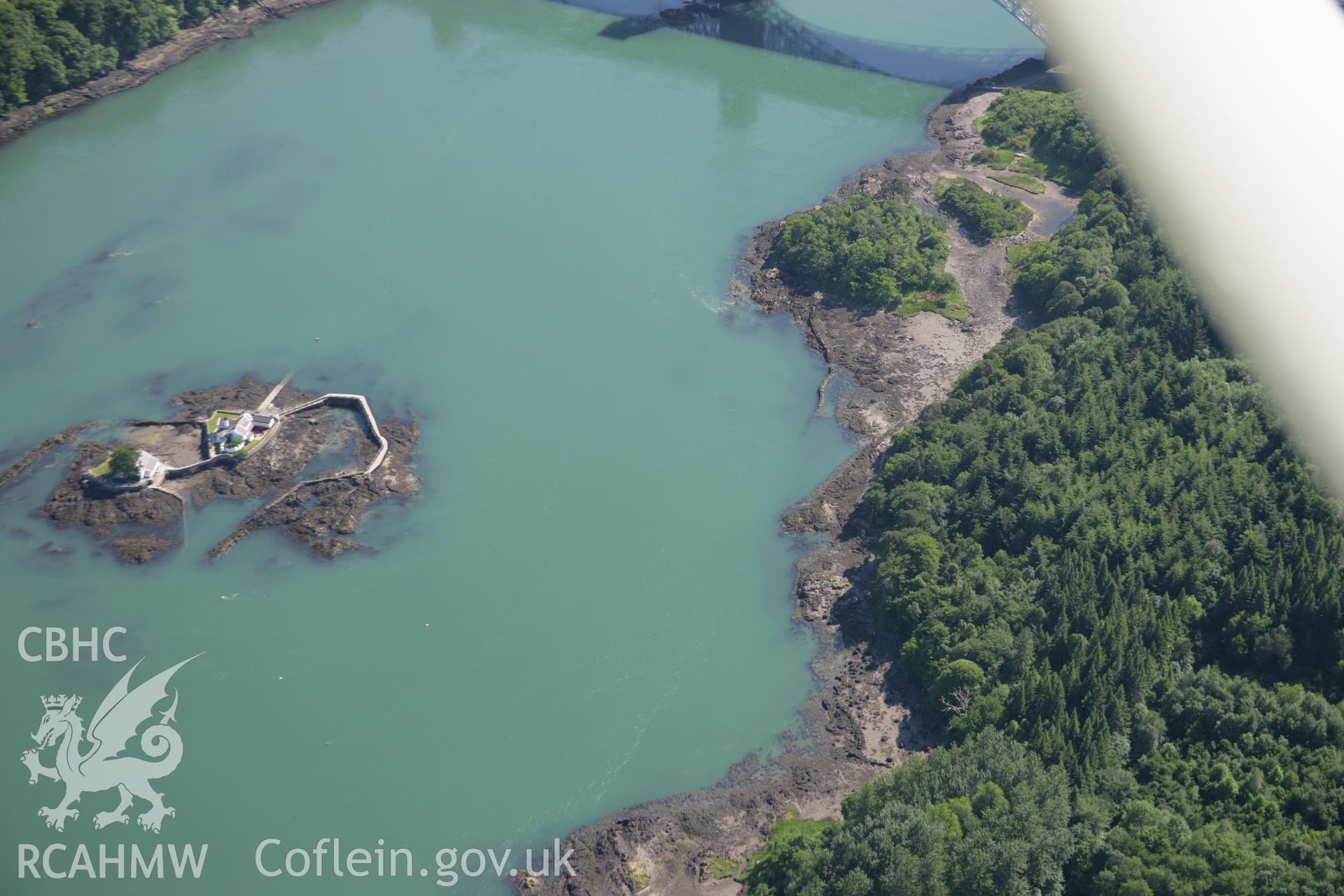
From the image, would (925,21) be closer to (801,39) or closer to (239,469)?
(801,39)

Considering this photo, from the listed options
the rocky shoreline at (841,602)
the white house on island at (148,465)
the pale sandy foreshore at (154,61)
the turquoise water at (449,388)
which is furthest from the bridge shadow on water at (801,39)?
the white house on island at (148,465)

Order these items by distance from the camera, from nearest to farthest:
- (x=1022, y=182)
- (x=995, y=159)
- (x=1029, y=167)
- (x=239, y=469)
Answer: (x=239, y=469) → (x=1022, y=182) → (x=1029, y=167) → (x=995, y=159)

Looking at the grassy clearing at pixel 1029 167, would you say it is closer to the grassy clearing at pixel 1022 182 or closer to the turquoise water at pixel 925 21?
the grassy clearing at pixel 1022 182

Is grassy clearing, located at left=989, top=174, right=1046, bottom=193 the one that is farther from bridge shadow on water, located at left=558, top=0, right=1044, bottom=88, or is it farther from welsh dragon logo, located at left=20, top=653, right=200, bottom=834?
welsh dragon logo, located at left=20, top=653, right=200, bottom=834

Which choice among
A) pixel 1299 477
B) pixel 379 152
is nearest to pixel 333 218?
pixel 379 152

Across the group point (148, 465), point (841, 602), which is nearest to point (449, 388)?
point (148, 465)
